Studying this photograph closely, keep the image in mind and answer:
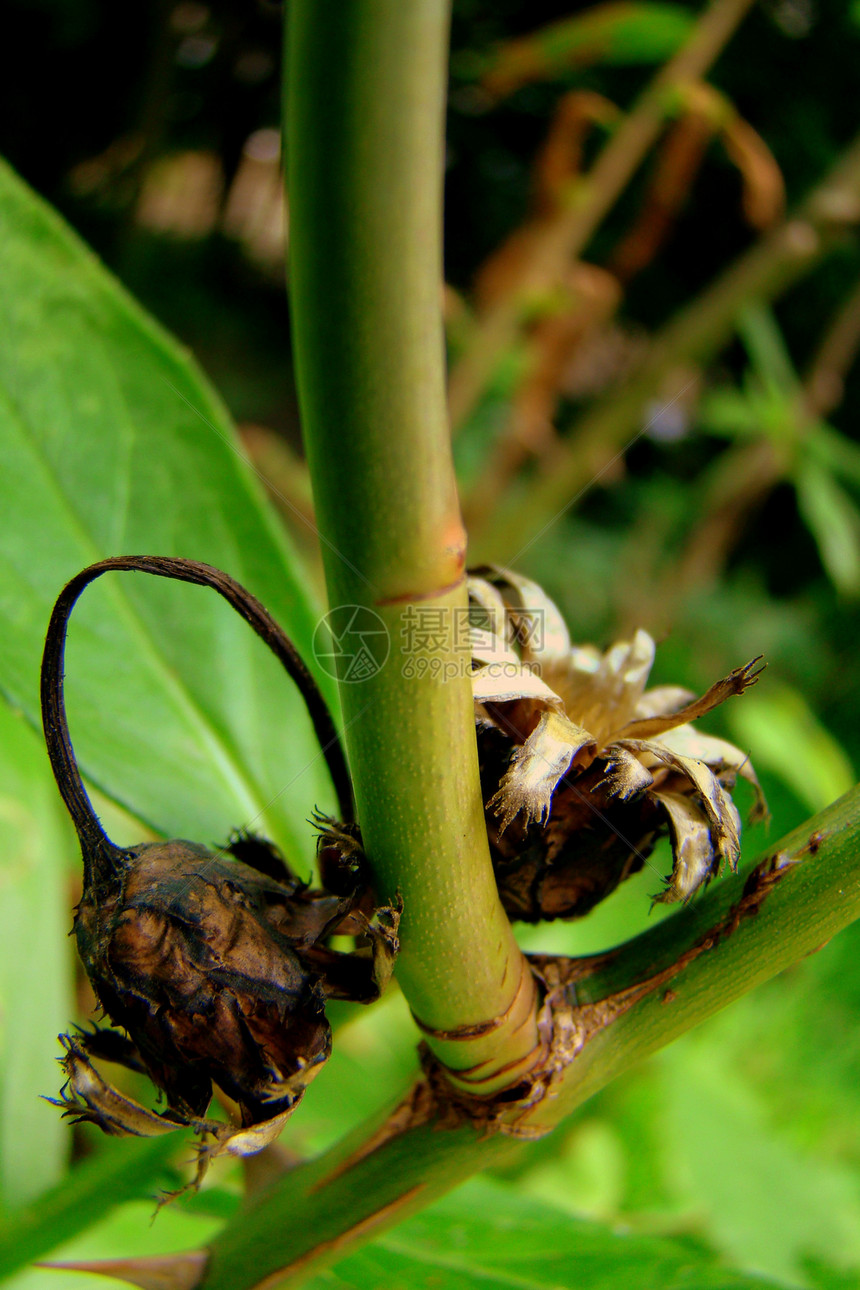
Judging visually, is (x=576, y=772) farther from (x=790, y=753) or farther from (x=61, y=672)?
(x=790, y=753)

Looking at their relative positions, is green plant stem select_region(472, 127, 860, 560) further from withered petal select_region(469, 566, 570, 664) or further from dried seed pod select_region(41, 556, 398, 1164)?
dried seed pod select_region(41, 556, 398, 1164)

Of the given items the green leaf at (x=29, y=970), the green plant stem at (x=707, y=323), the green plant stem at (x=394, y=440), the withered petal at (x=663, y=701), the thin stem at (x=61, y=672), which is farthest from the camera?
the green plant stem at (x=707, y=323)

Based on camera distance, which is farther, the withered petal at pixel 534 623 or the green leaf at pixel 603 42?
the green leaf at pixel 603 42

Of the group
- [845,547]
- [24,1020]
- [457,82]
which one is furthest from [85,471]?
[457,82]

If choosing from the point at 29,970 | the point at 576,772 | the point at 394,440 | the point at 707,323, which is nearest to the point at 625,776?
the point at 576,772

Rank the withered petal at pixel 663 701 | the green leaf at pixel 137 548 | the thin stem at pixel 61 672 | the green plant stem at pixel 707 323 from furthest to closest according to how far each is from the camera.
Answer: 1. the green plant stem at pixel 707 323
2. the green leaf at pixel 137 548
3. the withered petal at pixel 663 701
4. the thin stem at pixel 61 672

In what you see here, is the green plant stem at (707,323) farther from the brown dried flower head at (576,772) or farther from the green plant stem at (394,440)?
the green plant stem at (394,440)

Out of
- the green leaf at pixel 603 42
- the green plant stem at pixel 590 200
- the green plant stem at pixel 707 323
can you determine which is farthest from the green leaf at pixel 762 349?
the green leaf at pixel 603 42
